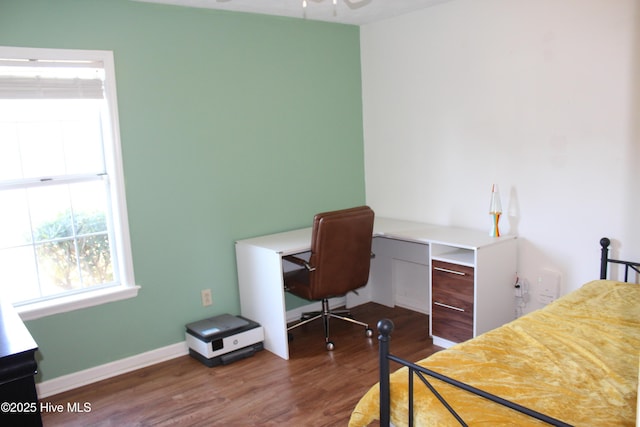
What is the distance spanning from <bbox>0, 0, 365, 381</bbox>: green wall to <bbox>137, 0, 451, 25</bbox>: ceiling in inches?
3.1

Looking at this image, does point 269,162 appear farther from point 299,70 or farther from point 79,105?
point 79,105

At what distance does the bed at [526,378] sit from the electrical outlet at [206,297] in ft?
6.25

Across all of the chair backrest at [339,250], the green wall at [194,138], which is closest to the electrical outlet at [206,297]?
the green wall at [194,138]

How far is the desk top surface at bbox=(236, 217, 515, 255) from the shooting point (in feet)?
11.2

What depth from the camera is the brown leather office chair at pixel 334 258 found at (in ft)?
11.2

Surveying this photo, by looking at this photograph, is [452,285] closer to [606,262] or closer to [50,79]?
[606,262]

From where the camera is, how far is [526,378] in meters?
2.00

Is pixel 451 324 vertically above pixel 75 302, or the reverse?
pixel 75 302

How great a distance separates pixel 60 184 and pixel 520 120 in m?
2.95

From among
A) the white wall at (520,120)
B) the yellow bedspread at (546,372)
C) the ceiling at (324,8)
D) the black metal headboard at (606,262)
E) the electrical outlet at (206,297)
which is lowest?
the electrical outlet at (206,297)

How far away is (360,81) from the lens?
450 cm

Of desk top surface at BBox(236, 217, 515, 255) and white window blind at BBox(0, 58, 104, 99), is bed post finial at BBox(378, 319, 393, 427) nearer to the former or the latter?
desk top surface at BBox(236, 217, 515, 255)

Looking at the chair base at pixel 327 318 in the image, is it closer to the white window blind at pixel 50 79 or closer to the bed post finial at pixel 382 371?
the bed post finial at pixel 382 371

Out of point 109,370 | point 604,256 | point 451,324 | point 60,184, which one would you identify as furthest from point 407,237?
point 60,184
